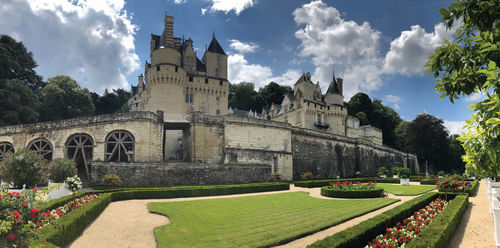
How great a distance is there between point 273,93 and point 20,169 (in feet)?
176

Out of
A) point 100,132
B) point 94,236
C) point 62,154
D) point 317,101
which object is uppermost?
point 317,101

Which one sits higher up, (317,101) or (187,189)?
(317,101)

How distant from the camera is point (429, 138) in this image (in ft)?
163

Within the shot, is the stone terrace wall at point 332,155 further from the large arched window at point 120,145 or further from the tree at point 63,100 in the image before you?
the tree at point 63,100

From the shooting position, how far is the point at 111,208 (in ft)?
41.9

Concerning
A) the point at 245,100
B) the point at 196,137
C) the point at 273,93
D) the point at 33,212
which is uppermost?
the point at 273,93

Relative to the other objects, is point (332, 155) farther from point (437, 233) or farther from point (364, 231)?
point (364, 231)

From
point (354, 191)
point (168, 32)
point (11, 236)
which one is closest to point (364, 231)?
point (11, 236)

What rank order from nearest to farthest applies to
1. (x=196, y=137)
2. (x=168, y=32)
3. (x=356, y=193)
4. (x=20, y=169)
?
(x=20, y=169)
(x=356, y=193)
(x=196, y=137)
(x=168, y=32)

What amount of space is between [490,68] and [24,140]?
1319 inches

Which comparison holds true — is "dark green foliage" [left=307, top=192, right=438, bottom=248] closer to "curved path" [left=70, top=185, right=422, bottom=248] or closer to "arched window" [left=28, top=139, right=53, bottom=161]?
"curved path" [left=70, top=185, right=422, bottom=248]

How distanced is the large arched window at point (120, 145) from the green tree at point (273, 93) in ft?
140

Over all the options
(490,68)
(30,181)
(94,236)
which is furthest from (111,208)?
(490,68)

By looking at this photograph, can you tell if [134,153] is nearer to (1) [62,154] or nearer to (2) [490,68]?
(1) [62,154]
